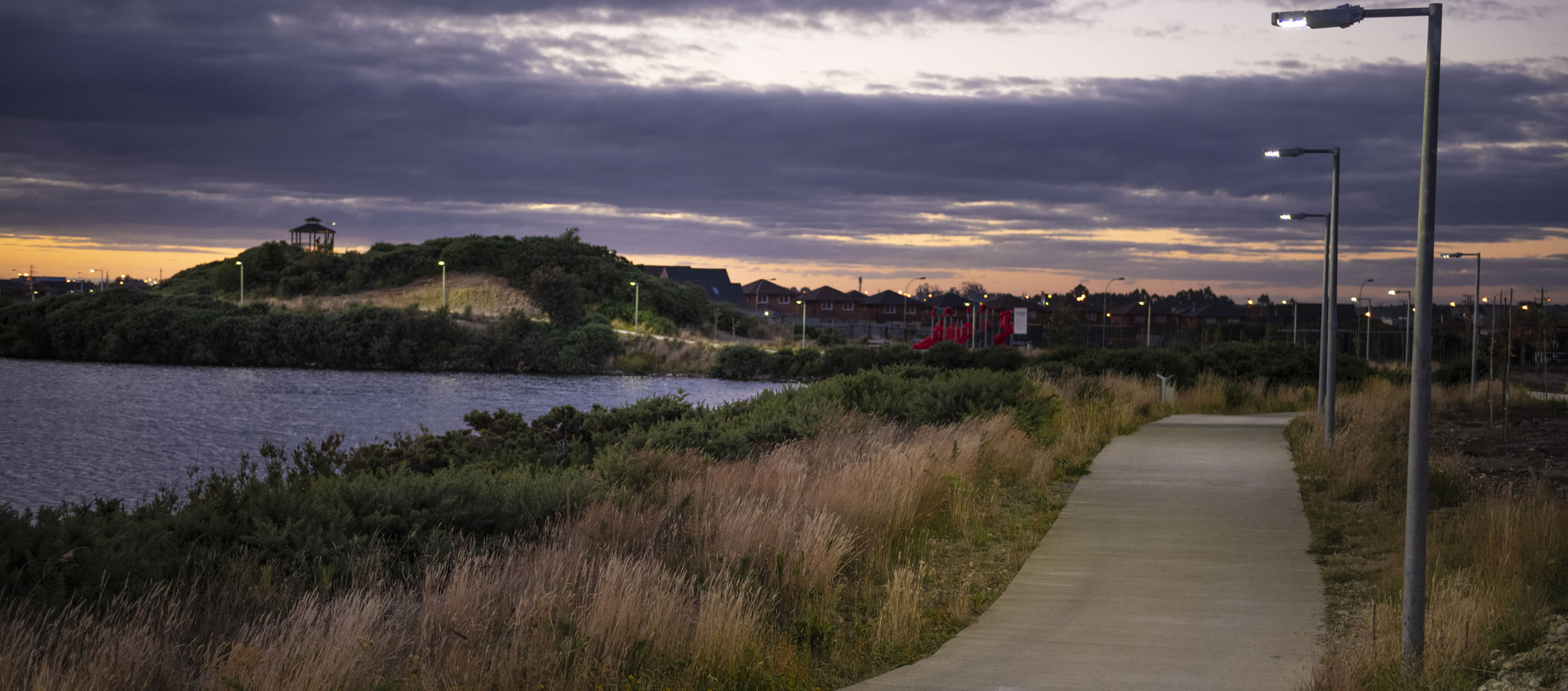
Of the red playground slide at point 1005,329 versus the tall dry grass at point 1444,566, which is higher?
the red playground slide at point 1005,329

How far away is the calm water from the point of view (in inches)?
1177

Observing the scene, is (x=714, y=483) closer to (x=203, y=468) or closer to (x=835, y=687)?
(x=835, y=687)

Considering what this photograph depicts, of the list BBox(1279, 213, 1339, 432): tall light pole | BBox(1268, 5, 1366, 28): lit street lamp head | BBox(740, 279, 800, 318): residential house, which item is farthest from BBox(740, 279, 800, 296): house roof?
BBox(1268, 5, 1366, 28): lit street lamp head

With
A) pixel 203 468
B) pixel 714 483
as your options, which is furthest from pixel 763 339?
pixel 714 483

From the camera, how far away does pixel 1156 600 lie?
9.05 m

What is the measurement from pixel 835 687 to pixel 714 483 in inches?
197

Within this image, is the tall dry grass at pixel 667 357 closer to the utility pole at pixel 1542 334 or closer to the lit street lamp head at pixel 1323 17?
the utility pole at pixel 1542 334

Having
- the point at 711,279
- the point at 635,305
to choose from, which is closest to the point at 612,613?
the point at 635,305

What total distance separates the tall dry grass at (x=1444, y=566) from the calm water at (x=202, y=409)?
49.5ft

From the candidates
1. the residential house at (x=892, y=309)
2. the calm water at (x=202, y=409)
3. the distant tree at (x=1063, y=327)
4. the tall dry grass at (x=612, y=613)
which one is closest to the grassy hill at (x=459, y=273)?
the residential house at (x=892, y=309)

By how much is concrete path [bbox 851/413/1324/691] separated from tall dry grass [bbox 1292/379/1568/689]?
408mm

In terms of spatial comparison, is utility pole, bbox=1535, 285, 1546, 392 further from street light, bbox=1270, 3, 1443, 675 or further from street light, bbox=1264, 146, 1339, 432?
street light, bbox=1270, 3, 1443, 675

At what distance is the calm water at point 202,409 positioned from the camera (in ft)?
98.1

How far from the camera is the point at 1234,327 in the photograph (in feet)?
266
